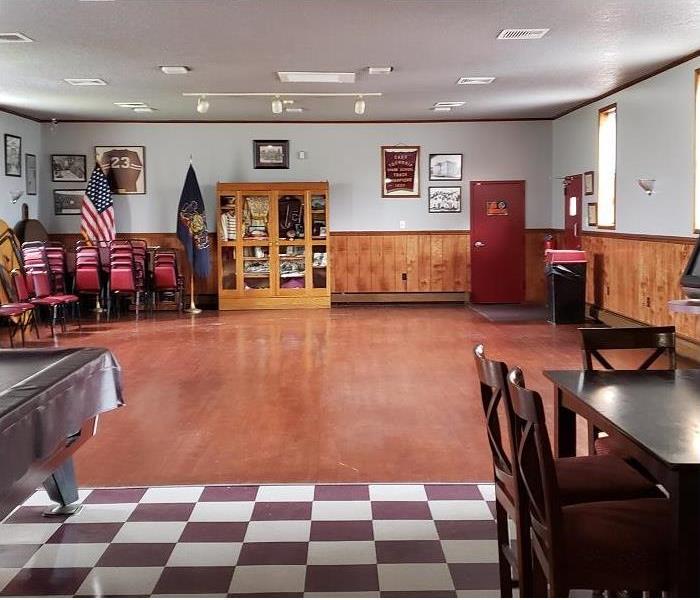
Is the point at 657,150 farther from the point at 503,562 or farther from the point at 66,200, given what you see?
the point at 66,200

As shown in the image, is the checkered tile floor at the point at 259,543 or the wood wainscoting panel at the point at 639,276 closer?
the checkered tile floor at the point at 259,543

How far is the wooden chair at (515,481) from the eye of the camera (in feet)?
8.75

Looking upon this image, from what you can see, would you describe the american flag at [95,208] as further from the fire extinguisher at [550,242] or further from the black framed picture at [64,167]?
the fire extinguisher at [550,242]

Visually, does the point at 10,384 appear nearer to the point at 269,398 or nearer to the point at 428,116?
the point at 269,398

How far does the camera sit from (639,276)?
32.0ft

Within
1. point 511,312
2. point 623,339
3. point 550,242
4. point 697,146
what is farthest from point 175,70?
point 623,339

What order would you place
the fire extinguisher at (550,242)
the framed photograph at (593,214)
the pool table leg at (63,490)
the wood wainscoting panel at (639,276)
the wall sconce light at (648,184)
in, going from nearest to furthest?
the pool table leg at (63,490) < the wood wainscoting panel at (639,276) < the wall sconce light at (648,184) < the framed photograph at (593,214) < the fire extinguisher at (550,242)

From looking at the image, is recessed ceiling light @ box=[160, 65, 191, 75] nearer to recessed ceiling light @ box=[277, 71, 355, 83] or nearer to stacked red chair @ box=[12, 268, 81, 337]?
recessed ceiling light @ box=[277, 71, 355, 83]

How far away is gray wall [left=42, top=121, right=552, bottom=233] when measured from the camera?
13383mm

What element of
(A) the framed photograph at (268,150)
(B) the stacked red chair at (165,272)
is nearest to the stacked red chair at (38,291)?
(B) the stacked red chair at (165,272)

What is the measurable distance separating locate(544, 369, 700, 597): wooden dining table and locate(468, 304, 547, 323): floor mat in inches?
318

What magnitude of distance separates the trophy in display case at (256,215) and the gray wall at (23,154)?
318 cm

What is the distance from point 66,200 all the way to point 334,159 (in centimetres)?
418

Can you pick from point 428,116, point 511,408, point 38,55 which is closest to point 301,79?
point 38,55
